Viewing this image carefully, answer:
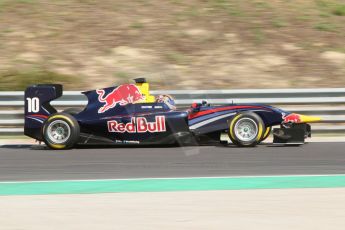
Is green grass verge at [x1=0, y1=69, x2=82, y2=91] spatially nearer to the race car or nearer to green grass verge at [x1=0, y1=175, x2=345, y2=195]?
the race car

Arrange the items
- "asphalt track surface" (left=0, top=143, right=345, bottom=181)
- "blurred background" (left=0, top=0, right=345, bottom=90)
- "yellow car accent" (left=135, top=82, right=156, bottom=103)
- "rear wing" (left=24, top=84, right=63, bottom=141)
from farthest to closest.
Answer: "blurred background" (left=0, top=0, right=345, bottom=90) → "rear wing" (left=24, top=84, right=63, bottom=141) → "yellow car accent" (left=135, top=82, right=156, bottom=103) → "asphalt track surface" (left=0, top=143, right=345, bottom=181)

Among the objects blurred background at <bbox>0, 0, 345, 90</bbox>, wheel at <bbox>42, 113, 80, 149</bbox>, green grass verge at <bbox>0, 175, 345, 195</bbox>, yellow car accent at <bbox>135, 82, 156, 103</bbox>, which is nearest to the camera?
green grass verge at <bbox>0, 175, 345, 195</bbox>

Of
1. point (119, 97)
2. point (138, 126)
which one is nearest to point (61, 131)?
point (119, 97)

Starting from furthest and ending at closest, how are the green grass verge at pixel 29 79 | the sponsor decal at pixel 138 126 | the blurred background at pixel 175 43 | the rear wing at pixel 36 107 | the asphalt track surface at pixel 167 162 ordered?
the blurred background at pixel 175 43
the green grass verge at pixel 29 79
the rear wing at pixel 36 107
the sponsor decal at pixel 138 126
the asphalt track surface at pixel 167 162

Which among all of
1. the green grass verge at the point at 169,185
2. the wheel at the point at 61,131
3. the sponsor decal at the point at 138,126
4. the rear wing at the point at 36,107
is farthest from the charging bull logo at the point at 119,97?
the green grass verge at the point at 169,185

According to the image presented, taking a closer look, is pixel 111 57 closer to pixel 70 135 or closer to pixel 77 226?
pixel 70 135

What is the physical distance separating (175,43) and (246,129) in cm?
726

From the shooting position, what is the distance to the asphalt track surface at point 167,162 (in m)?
9.53

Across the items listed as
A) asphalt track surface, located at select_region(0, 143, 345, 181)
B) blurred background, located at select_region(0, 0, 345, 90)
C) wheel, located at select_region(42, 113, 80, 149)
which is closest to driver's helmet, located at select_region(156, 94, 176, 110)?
asphalt track surface, located at select_region(0, 143, 345, 181)

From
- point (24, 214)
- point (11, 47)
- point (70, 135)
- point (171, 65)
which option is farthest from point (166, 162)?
point (11, 47)

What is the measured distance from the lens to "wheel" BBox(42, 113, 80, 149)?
1234 cm

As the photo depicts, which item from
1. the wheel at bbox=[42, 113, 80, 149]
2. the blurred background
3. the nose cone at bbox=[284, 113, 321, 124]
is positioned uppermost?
the blurred background

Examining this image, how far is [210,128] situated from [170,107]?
0.73 m

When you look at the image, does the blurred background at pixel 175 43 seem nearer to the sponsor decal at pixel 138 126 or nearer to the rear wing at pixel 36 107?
the rear wing at pixel 36 107
